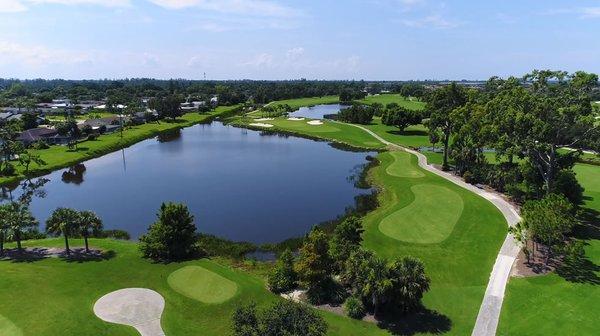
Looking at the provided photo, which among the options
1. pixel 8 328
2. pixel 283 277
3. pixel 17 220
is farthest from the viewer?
pixel 17 220

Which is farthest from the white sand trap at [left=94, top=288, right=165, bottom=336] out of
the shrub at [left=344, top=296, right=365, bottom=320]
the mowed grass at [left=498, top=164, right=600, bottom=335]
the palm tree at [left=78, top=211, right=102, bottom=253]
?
the mowed grass at [left=498, top=164, right=600, bottom=335]

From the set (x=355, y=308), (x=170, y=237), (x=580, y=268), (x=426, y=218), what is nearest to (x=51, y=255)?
(x=170, y=237)

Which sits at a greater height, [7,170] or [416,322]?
[7,170]

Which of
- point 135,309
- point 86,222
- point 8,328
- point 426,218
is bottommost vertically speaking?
point 135,309

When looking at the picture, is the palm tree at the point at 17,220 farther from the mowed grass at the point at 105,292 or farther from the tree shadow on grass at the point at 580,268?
the tree shadow on grass at the point at 580,268

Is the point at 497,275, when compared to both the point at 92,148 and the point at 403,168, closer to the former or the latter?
the point at 403,168

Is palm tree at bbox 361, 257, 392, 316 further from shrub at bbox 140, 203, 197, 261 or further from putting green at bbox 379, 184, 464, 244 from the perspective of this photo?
shrub at bbox 140, 203, 197, 261

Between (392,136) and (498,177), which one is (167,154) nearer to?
(392,136)

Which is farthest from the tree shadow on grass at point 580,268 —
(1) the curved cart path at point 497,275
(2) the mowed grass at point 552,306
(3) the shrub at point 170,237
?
(3) the shrub at point 170,237
